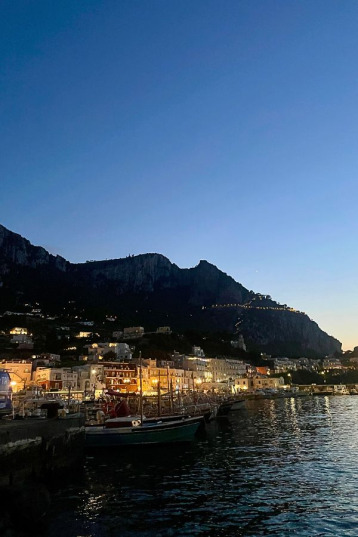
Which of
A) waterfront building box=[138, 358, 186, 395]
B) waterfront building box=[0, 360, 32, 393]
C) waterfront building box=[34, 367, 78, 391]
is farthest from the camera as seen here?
waterfront building box=[138, 358, 186, 395]

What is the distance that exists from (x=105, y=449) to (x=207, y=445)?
11.0 metres

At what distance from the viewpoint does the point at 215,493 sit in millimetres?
22922

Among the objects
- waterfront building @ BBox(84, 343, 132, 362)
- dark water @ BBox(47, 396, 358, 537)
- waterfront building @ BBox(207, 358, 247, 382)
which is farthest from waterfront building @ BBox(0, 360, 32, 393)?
waterfront building @ BBox(207, 358, 247, 382)

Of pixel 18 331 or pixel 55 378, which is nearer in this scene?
pixel 55 378

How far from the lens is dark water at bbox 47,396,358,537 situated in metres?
17.5

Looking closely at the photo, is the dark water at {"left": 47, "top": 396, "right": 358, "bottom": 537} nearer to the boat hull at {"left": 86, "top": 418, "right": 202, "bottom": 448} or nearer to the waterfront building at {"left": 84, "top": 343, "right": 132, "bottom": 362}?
the boat hull at {"left": 86, "top": 418, "right": 202, "bottom": 448}

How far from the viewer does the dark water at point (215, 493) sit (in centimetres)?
1745

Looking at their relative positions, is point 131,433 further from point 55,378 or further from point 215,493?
point 55,378

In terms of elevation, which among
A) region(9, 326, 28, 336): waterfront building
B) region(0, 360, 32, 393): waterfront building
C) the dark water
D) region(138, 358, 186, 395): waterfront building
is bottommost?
the dark water

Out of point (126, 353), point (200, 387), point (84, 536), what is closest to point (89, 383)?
point (126, 353)

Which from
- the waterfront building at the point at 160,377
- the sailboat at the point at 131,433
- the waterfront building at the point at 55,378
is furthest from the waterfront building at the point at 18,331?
the sailboat at the point at 131,433

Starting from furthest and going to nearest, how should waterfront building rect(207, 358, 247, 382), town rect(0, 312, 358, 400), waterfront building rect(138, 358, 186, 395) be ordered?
waterfront building rect(207, 358, 247, 382) → waterfront building rect(138, 358, 186, 395) → town rect(0, 312, 358, 400)

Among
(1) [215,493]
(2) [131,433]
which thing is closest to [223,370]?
(2) [131,433]

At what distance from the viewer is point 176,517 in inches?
737
